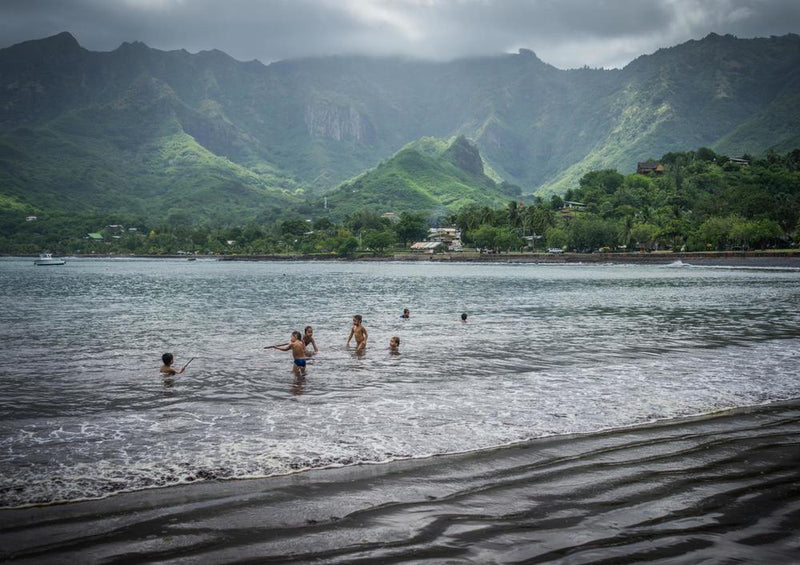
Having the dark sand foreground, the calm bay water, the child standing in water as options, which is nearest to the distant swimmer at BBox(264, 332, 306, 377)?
the calm bay water

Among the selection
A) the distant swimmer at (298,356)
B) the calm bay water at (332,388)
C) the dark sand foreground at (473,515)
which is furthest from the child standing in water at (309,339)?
the dark sand foreground at (473,515)

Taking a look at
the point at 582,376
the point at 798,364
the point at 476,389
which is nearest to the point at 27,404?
the point at 476,389

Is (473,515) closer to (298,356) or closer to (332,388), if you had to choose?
(332,388)

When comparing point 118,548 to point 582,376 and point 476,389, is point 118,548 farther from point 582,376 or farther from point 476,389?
point 582,376

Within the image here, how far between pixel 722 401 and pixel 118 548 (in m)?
16.0

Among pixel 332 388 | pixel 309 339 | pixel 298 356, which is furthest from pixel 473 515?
pixel 309 339

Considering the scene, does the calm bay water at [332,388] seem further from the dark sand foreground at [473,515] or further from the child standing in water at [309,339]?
the dark sand foreground at [473,515]

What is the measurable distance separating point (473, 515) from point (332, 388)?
12038 millimetres

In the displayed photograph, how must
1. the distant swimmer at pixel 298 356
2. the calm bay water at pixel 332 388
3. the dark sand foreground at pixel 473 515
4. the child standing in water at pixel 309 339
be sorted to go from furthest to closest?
the child standing in water at pixel 309 339 < the distant swimmer at pixel 298 356 < the calm bay water at pixel 332 388 < the dark sand foreground at pixel 473 515

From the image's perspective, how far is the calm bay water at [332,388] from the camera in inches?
511

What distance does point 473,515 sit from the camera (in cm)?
897

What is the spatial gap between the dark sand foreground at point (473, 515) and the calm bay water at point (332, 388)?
1292 mm

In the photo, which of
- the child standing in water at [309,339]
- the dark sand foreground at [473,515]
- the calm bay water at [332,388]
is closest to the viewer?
the dark sand foreground at [473,515]

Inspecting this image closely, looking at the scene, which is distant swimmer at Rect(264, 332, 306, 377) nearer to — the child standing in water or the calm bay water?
the calm bay water
